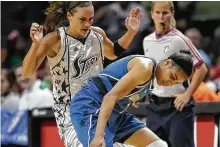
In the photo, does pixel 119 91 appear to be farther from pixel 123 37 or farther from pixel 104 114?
pixel 123 37

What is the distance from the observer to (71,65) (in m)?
5.96

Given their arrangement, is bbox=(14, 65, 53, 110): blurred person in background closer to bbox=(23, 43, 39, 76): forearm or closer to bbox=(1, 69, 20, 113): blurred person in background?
bbox=(1, 69, 20, 113): blurred person in background

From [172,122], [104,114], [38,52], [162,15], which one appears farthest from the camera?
[162,15]

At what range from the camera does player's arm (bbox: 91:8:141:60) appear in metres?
6.29

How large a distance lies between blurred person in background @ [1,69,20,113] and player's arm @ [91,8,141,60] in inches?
141

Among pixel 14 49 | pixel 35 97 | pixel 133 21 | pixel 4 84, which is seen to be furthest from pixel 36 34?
pixel 14 49

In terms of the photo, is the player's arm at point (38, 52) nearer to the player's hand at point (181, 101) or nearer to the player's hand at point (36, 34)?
the player's hand at point (36, 34)

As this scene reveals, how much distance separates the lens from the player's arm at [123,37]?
6.29 m

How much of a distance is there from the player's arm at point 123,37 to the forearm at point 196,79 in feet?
2.52

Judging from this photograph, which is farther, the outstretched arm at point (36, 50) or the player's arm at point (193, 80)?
the player's arm at point (193, 80)

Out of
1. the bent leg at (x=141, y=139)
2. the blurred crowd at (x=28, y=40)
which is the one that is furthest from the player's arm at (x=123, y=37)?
the blurred crowd at (x=28, y=40)

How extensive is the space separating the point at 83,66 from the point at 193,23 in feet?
23.4

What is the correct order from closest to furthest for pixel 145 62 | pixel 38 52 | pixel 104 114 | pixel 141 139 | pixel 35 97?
pixel 104 114 < pixel 145 62 < pixel 141 139 < pixel 38 52 < pixel 35 97

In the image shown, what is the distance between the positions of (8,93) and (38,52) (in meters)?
4.28
